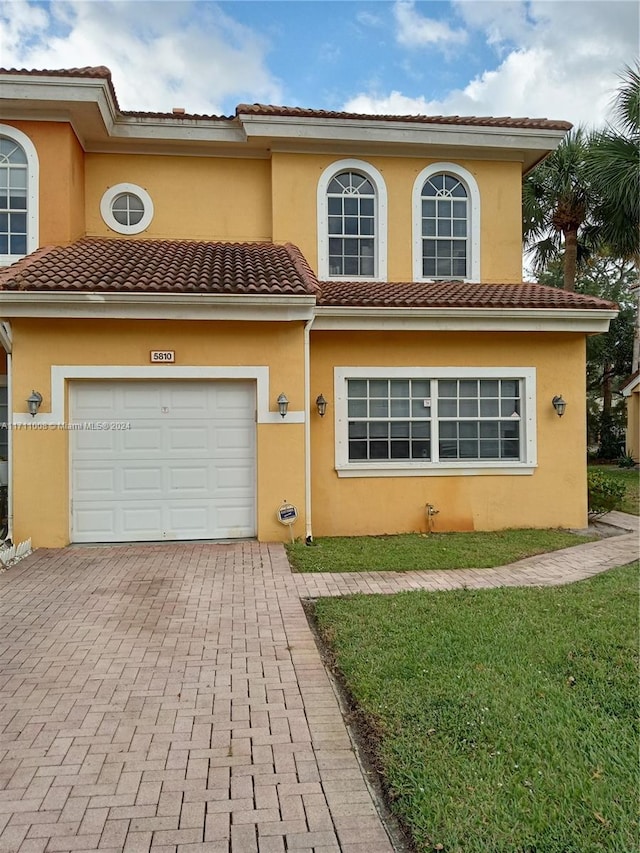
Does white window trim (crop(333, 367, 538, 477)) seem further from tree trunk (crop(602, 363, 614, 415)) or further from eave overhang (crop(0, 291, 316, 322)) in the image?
tree trunk (crop(602, 363, 614, 415))

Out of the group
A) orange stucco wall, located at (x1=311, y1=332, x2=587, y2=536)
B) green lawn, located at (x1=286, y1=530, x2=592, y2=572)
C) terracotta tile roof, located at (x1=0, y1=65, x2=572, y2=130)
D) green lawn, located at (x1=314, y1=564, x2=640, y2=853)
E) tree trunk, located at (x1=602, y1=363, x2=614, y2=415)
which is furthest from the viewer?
tree trunk, located at (x1=602, y1=363, x2=614, y2=415)

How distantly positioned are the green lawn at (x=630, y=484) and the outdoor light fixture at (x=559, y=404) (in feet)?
12.9

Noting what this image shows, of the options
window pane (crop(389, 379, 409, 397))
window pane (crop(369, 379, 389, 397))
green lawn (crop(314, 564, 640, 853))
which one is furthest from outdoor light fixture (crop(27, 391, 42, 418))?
window pane (crop(389, 379, 409, 397))

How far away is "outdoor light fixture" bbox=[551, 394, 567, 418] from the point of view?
1026cm

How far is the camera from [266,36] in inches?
451

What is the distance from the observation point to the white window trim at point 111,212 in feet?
37.6

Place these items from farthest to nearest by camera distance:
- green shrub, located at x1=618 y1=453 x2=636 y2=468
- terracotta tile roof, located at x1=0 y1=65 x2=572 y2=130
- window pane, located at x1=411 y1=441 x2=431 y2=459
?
1. green shrub, located at x1=618 y1=453 x2=636 y2=468
2. terracotta tile roof, located at x1=0 y1=65 x2=572 y2=130
3. window pane, located at x1=411 y1=441 x2=431 y2=459

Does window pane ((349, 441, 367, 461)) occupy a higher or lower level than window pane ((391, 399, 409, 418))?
lower

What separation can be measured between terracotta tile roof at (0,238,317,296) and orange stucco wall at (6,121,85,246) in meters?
0.42

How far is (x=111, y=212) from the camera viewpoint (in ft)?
37.8

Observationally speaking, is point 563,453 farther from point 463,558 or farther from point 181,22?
point 181,22

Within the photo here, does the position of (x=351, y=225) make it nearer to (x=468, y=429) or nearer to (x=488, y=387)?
(x=488, y=387)

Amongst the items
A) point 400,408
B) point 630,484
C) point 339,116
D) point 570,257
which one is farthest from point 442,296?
point 570,257

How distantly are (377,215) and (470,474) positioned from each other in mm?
5905
